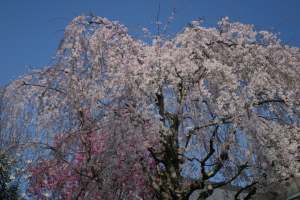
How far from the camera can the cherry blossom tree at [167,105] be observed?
5.38 meters

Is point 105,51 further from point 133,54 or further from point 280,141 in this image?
point 280,141

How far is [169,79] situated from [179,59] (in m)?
0.79

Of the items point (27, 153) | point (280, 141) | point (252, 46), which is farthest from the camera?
point (252, 46)

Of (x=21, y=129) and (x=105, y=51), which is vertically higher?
(x=105, y=51)

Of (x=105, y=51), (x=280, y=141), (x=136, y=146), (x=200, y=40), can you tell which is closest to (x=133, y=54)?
(x=105, y=51)

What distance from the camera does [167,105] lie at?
591cm

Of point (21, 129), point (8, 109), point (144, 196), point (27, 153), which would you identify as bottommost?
point (144, 196)

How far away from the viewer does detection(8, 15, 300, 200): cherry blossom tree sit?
538 cm

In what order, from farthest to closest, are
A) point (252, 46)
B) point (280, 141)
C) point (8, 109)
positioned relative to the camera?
point (8, 109)
point (252, 46)
point (280, 141)

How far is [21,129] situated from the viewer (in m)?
6.68

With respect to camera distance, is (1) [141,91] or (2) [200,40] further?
(2) [200,40]

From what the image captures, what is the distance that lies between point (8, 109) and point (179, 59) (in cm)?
459

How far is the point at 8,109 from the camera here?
6871 millimetres

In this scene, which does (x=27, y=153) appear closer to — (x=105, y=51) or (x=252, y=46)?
(x=105, y=51)
